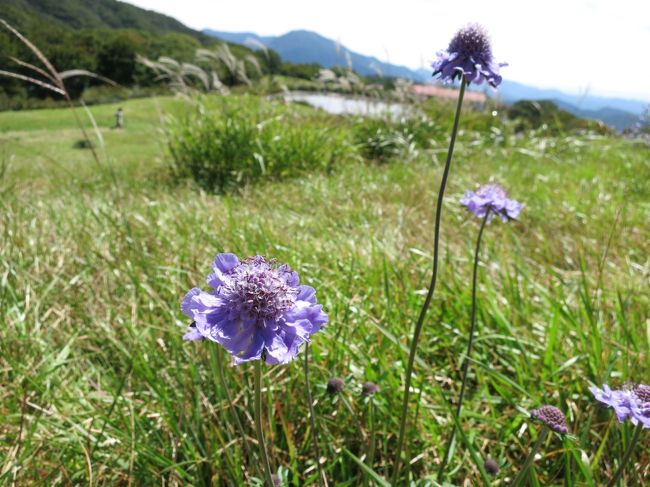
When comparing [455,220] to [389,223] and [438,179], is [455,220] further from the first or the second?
[438,179]

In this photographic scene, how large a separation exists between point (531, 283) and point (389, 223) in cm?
131

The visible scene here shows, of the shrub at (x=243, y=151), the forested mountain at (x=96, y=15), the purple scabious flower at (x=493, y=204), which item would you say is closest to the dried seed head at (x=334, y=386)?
the purple scabious flower at (x=493, y=204)

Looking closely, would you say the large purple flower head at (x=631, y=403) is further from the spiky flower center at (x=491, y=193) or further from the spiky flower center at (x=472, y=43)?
the spiky flower center at (x=472, y=43)

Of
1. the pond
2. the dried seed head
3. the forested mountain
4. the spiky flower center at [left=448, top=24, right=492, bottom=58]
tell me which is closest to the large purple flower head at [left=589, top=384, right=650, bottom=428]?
the dried seed head

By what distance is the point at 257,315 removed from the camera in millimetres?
869

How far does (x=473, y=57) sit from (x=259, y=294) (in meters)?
0.86

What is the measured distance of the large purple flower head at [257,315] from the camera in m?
0.84

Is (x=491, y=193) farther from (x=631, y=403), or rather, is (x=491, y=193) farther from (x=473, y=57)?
(x=631, y=403)

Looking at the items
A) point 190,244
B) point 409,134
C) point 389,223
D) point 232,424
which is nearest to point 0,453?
point 232,424

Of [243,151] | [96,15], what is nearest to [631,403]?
[243,151]

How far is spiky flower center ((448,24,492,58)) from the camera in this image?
1259 millimetres

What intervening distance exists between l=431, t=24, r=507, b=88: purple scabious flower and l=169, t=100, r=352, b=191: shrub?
4.37m

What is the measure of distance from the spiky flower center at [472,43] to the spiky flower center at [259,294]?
2.63ft

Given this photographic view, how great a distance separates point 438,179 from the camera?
5.11 meters
